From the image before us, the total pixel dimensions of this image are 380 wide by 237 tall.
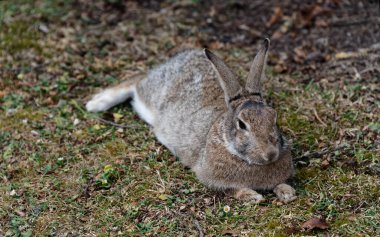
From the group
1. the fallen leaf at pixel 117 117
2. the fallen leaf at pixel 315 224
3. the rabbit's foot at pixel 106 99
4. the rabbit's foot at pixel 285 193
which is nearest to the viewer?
the fallen leaf at pixel 315 224

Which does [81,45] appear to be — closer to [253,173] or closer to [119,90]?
[119,90]

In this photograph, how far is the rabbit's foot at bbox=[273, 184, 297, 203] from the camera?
6148mm

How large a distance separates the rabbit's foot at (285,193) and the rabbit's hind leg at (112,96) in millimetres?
2798

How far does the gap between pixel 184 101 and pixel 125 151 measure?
2.86 ft

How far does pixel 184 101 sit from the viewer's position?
747 centimetres

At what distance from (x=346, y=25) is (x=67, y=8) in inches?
170

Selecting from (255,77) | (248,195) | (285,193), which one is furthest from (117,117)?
(285,193)

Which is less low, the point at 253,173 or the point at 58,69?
the point at 253,173

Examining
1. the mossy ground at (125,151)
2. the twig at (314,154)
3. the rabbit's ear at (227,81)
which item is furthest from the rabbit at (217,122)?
the twig at (314,154)

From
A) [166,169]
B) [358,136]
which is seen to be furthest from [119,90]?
[358,136]

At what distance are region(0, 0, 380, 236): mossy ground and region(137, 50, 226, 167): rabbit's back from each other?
0.66 ft

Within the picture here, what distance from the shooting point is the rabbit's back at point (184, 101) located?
22.9 ft

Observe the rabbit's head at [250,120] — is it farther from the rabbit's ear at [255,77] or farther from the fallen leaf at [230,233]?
the fallen leaf at [230,233]

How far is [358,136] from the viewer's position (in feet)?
23.3
